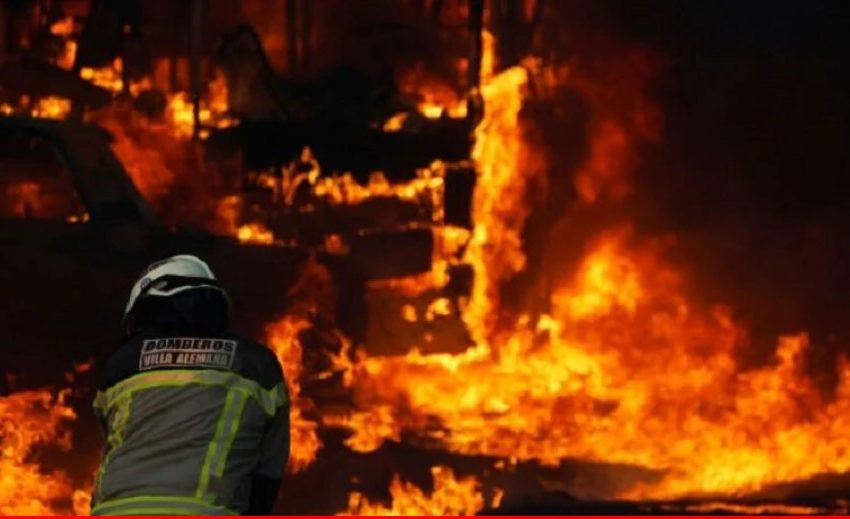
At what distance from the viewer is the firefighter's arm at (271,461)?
3.14 m

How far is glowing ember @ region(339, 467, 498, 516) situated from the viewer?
6488 millimetres

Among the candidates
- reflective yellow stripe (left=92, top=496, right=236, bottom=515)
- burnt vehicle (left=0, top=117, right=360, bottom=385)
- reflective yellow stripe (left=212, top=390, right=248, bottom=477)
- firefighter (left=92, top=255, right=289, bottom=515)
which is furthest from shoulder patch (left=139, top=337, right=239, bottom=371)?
burnt vehicle (left=0, top=117, right=360, bottom=385)

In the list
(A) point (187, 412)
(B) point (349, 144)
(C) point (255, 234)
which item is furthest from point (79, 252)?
(A) point (187, 412)

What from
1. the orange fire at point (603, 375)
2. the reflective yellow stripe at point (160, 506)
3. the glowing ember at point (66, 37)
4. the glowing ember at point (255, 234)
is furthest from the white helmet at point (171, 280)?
the glowing ember at point (66, 37)

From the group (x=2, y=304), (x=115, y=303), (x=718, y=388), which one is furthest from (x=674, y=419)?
(x=2, y=304)

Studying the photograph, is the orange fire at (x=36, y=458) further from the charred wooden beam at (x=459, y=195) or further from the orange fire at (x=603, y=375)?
the charred wooden beam at (x=459, y=195)

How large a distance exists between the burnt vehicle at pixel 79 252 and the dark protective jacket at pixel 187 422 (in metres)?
3.41

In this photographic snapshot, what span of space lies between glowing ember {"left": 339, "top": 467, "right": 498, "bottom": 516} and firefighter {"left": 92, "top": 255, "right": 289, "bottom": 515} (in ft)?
10.9

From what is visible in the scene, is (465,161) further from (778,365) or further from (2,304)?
(2,304)

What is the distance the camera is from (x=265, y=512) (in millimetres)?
3242

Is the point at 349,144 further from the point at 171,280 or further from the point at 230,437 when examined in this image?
the point at 230,437

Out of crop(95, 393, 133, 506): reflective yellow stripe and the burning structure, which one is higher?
the burning structure

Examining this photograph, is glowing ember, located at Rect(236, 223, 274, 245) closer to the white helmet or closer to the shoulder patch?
the white helmet

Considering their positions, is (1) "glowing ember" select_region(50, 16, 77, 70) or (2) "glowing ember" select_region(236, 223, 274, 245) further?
(1) "glowing ember" select_region(50, 16, 77, 70)
